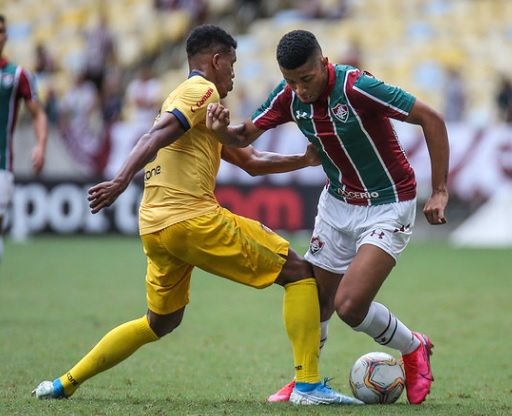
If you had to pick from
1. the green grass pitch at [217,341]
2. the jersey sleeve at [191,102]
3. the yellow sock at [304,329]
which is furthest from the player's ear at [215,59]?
the green grass pitch at [217,341]

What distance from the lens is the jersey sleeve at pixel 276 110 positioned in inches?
241

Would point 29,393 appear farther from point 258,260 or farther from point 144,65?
point 144,65

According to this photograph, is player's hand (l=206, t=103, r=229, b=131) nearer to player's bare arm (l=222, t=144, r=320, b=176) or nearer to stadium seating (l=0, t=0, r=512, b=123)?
player's bare arm (l=222, t=144, r=320, b=176)

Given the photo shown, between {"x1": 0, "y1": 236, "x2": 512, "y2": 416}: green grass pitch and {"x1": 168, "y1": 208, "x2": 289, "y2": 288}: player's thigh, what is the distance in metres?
0.76

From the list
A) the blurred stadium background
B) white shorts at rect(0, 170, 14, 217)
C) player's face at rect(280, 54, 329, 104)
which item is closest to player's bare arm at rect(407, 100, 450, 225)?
player's face at rect(280, 54, 329, 104)

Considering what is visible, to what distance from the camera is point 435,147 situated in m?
5.82

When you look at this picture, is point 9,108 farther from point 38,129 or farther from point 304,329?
point 304,329

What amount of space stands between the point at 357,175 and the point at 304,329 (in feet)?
3.27

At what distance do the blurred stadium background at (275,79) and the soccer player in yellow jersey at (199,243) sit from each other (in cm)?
1285

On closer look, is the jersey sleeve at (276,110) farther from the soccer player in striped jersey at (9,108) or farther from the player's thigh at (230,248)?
the soccer player in striped jersey at (9,108)

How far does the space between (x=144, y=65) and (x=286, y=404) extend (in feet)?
64.5

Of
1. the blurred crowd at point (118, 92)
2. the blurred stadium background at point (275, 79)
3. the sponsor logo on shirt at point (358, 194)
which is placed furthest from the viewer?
the blurred crowd at point (118, 92)

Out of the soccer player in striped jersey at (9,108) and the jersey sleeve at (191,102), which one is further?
the soccer player in striped jersey at (9,108)

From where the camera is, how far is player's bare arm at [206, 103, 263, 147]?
18.5ft
